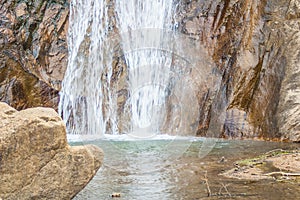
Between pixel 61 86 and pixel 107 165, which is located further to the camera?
pixel 61 86

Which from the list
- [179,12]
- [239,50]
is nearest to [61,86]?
[179,12]

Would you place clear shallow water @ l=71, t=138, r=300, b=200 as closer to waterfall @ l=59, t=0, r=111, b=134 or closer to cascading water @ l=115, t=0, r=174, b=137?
cascading water @ l=115, t=0, r=174, b=137

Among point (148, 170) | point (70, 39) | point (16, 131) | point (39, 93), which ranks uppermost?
point (70, 39)

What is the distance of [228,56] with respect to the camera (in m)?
17.0

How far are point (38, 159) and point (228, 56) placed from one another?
44.5 feet

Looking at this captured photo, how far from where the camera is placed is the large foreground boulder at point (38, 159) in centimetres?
436

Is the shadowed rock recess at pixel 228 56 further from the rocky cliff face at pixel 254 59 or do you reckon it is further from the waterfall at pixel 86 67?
the waterfall at pixel 86 67

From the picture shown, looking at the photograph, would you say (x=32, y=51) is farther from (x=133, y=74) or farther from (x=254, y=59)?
(x=254, y=59)

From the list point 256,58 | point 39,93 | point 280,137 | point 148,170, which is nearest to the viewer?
point 148,170

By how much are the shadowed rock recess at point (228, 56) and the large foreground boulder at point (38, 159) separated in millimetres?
10262

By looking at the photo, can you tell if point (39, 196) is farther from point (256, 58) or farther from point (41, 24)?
point (41, 24)

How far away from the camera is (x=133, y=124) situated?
1856 cm

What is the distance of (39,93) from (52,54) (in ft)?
6.85

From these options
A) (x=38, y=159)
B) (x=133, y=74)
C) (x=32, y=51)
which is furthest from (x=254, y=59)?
(x=38, y=159)
